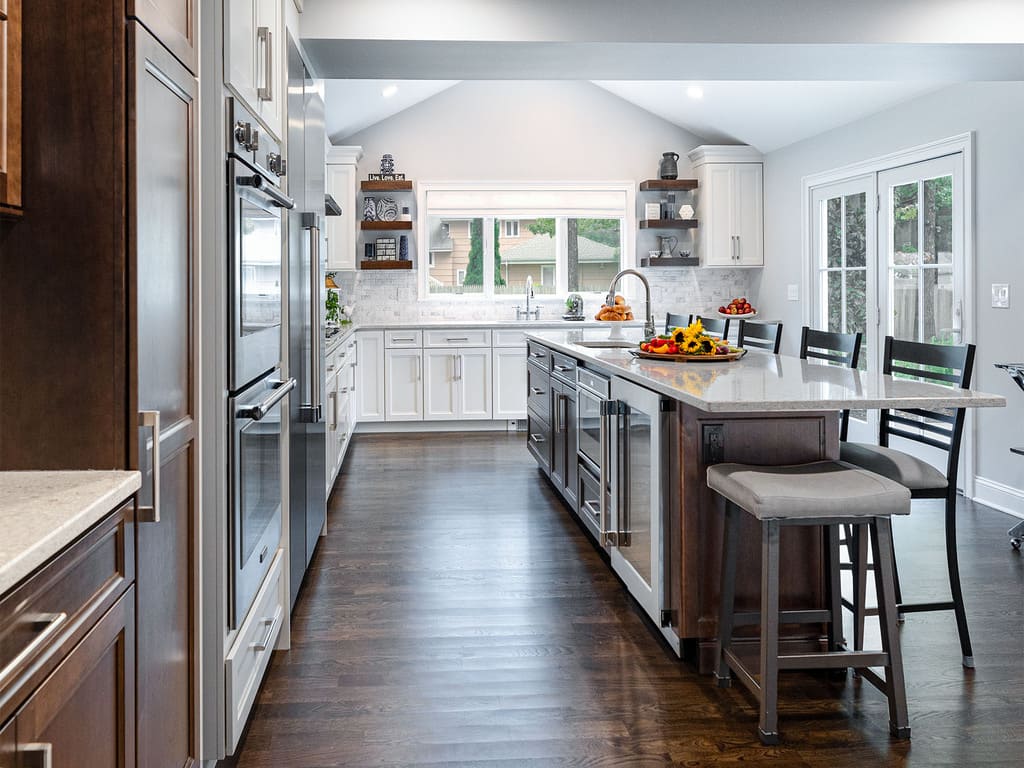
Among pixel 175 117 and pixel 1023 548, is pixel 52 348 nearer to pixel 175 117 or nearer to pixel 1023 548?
pixel 175 117

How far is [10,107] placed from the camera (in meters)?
1.28

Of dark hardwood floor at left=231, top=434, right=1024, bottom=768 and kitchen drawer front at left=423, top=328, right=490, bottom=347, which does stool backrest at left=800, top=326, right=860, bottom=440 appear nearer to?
dark hardwood floor at left=231, top=434, right=1024, bottom=768

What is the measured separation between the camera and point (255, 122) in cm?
222

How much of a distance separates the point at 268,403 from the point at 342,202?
17.7ft

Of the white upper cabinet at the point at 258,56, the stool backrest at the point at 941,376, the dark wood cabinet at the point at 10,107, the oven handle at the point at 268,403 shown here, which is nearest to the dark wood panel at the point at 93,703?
the dark wood cabinet at the point at 10,107

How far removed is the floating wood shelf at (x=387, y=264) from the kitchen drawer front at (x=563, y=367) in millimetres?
3128

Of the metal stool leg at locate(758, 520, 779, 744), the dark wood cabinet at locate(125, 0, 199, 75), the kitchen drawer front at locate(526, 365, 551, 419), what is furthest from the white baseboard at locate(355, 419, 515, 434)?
the dark wood cabinet at locate(125, 0, 199, 75)

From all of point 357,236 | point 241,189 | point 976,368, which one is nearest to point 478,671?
point 241,189

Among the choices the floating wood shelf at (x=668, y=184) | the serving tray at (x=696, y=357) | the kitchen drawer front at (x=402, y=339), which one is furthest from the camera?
the floating wood shelf at (x=668, y=184)

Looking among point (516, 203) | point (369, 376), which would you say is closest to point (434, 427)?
point (369, 376)

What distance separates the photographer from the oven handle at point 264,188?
2.00m

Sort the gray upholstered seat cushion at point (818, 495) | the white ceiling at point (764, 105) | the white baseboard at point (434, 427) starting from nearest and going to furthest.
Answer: the gray upholstered seat cushion at point (818, 495)
the white ceiling at point (764, 105)
the white baseboard at point (434, 427)

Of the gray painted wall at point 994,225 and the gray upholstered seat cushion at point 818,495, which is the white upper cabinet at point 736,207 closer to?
the gray painted wall at point 994,225

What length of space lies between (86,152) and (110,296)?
21 centimetres
